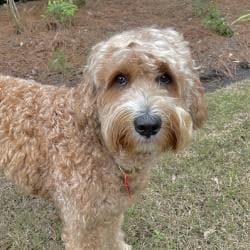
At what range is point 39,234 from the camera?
3.72 m

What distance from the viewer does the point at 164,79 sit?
267 cm

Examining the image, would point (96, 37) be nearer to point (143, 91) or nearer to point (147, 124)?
point (143, 91)

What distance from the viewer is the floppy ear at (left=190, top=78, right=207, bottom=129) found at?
2816mm

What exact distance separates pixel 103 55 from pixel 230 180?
1912 millimetres

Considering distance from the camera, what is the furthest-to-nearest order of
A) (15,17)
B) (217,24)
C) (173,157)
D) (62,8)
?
(217,24) < (15,17) < (62,8) < (173,157)

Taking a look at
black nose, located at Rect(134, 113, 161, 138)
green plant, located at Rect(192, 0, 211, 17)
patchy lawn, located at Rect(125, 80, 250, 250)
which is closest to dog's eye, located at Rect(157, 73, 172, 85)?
black nose, located at Rect(134, 113, 161, 138)

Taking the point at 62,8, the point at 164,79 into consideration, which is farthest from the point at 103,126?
the point at 62,8

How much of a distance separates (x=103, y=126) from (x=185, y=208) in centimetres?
150

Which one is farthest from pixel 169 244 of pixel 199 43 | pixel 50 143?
pixel 199 43

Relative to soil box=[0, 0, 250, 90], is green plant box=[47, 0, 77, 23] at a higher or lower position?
higher

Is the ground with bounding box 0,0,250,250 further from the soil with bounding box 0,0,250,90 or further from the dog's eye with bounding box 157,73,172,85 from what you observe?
the dog's eye with bounding box 157,73,172,85

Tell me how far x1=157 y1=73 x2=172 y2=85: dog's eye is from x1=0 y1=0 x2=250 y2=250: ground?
1.41 meters

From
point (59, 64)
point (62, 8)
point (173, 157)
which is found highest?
point (62, 8)

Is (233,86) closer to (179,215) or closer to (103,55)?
(179,215)
